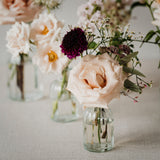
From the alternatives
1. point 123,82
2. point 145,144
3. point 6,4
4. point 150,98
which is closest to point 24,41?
point 6,4

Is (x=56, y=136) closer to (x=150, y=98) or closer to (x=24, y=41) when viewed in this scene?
(x=24, y=41)

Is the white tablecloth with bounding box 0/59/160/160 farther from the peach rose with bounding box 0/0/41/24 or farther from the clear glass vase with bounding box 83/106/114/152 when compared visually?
the peach rose with bounding box 0/0/41/24

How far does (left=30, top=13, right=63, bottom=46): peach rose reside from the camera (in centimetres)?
87

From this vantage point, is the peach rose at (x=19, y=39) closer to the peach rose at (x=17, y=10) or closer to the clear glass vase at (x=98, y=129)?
the peach rose at (x=17, y=10)

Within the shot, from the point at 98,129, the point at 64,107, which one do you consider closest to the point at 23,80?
the point at 64,107

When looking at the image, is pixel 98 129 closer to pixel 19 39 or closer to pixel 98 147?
pixel 98 147

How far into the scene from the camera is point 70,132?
3.11 ft

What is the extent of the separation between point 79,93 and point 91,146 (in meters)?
0.19

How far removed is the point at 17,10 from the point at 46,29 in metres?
0.20

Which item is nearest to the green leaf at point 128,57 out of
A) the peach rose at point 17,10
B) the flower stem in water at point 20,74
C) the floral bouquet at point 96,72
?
the floral bouquet at point 96,72

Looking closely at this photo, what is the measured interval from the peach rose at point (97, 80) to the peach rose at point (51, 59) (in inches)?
7.3

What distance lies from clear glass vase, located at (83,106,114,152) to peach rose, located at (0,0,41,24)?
461mm

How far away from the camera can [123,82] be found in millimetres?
688

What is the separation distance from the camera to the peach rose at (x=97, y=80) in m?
0.67
